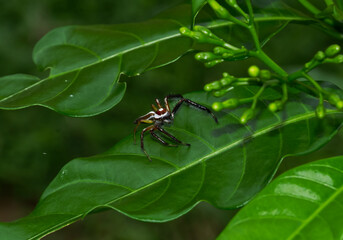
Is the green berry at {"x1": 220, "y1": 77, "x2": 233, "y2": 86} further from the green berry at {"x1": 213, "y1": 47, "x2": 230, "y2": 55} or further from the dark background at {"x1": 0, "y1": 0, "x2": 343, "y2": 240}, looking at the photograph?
the dark background at {"x1": 0, "y1": 0, "x2": 343, "y2": 240}

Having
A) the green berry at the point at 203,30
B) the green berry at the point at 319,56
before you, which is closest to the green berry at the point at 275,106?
the green berry at the point at 319,56

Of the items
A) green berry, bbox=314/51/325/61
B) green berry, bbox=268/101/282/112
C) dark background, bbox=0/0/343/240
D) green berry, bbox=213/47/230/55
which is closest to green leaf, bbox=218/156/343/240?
green berry, bbox=268/101/282/112

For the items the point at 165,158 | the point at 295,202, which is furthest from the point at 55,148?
the point at 295,202

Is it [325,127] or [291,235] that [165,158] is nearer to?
[325,127]

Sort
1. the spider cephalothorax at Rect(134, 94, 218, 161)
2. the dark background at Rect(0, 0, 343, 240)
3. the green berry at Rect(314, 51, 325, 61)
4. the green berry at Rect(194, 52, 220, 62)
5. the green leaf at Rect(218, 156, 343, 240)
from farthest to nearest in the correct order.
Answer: the dark background at Rect(0, 0, 343, 240) < the spider cephalothorax at Rect(134, 94, 218, 161) < the green berry at Rect(194, 52, 220, 62) < the green berry at Rect(314, 51, 325, 61) < the green leaf at Rect(218, 156, 343, 240)

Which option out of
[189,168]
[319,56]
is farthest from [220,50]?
[189,168]
